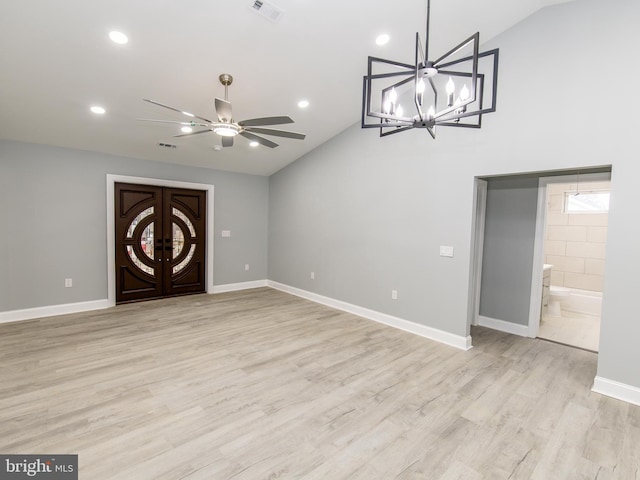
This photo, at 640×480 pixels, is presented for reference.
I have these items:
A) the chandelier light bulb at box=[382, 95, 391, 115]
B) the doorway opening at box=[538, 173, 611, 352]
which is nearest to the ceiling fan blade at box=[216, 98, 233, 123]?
the chandelier light bulb at box=[382, 95, 391, 115]

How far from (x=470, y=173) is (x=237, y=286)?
5.00 meters

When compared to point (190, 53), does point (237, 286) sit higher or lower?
lower

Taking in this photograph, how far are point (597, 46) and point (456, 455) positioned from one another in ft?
12.1

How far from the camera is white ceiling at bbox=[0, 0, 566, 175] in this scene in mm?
2639

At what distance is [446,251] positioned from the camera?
12.7ft

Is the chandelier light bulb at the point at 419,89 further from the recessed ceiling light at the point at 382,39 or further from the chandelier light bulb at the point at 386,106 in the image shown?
the recessed ceiling light at the point at 382,39

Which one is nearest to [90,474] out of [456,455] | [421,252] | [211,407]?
[211,407]

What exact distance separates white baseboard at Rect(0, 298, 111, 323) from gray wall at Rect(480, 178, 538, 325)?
611cm

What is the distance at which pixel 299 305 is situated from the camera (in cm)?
550

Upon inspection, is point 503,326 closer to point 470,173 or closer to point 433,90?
point 470,173

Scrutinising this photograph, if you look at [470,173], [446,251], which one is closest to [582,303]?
[446,251]

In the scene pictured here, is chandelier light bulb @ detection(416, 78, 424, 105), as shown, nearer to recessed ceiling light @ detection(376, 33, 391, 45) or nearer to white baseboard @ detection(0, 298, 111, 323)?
recessed ceiling light @ detection(376, 33, 391, 45)

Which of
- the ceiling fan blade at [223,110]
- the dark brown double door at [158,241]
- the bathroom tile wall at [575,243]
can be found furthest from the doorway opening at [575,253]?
the dark brown double door at [158,241]

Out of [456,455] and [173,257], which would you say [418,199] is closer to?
[456,455]
